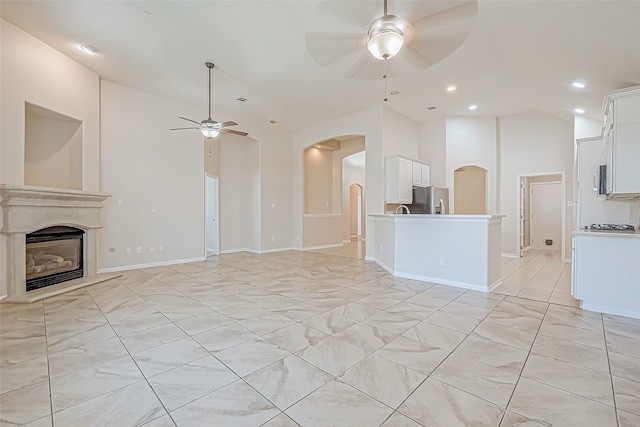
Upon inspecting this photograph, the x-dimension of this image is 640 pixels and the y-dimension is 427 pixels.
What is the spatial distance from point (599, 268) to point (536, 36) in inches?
115

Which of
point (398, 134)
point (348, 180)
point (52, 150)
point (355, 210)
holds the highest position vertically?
point (398, 134)

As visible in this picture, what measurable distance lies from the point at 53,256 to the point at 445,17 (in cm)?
633

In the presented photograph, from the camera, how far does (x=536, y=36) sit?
3.51 m

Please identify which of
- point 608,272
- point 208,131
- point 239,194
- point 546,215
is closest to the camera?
point 608,272

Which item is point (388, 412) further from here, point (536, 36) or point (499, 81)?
point (499, 81)

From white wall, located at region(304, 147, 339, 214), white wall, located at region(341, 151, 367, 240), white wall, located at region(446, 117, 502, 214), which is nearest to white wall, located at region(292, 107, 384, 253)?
A: white wall, located at region(304, 147, 339, 214)

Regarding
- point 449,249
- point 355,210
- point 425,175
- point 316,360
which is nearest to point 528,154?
point 425,175

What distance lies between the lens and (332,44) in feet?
10.7

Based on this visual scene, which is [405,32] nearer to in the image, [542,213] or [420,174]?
[420,174]

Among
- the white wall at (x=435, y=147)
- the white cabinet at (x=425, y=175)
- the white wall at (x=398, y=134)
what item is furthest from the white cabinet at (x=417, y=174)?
the white wall at (x=435, y=147)

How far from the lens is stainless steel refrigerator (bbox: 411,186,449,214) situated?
6938mm

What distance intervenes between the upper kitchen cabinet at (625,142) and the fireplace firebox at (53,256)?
784 centimetres

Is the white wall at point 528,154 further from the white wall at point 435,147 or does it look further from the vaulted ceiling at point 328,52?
the white wall at point 435,147

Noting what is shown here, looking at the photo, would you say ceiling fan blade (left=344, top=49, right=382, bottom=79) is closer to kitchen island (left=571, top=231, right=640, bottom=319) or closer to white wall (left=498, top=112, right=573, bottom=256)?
kitchen island (left=571, top=231, right=640, bottom=319)
